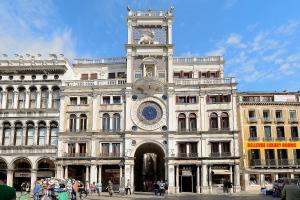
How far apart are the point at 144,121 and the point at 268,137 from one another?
63.5 ft

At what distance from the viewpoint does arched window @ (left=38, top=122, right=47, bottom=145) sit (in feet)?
176

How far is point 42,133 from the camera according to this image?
5400 cm

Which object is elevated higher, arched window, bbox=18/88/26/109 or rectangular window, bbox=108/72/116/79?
rectangular window, bbox=108/72/116/79

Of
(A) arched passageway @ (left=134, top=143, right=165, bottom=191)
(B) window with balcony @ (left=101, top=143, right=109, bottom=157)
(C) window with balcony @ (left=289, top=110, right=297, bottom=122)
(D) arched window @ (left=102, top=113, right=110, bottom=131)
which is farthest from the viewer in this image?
(C) window with balcony @ (left=289, top=110, right=297, bottom=122)

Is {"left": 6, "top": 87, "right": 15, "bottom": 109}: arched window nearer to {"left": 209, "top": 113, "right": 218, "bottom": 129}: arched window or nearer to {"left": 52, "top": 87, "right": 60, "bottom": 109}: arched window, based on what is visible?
{"left": 52, "top": 87, "right": 60, "bottom": 109}: arched window

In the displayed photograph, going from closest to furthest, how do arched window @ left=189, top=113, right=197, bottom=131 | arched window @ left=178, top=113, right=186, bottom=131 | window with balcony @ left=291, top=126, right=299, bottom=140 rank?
1. arched window @ left=189, top=113, right=197, bottom=131
2. arched window @ left=178, top=113, right=186, bottom=131
3. window with balcony @ left=291, top=126, right=299, bottom=140

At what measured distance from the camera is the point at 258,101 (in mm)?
57281

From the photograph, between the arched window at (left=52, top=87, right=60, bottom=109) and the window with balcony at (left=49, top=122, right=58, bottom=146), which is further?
the arched window at (left=52, top=87, right=60, bottom=109)

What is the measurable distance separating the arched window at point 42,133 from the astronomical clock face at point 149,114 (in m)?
13.3

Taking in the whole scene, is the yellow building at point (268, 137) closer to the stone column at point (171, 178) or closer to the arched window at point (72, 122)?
the stone column at point (171, 178)

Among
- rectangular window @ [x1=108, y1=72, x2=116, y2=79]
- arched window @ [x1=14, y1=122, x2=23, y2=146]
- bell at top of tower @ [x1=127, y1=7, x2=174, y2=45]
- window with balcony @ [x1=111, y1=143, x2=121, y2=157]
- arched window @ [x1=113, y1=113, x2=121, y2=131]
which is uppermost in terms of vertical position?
bell at top of tower @ [x1=127, y1=7, x2=174, y2=45]

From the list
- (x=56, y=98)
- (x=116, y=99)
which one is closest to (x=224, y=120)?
(x=116, y=99)

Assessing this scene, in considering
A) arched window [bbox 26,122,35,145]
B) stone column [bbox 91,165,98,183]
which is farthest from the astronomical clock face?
arched window [bbox 26,122,35,145]

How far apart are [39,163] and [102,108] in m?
12.1
